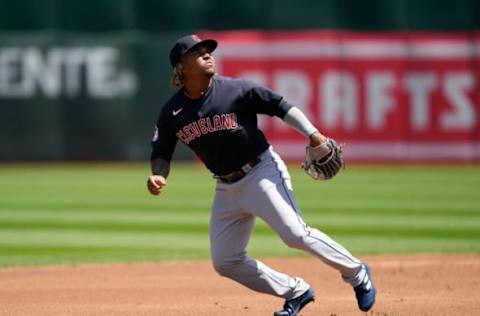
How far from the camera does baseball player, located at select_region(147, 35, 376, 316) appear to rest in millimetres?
6215

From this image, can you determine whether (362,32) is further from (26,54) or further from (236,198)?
(236,198)

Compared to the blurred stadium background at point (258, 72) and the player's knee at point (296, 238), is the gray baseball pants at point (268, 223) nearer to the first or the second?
the player's knee at point (296, 238)

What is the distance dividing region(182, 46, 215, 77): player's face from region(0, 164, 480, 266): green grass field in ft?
13.2

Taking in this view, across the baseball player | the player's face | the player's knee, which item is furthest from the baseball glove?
the player's face

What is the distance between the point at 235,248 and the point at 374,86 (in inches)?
563

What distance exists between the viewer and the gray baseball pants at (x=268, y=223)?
621 centimetres

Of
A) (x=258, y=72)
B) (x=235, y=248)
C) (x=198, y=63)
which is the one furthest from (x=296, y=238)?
(x=258, y=72)

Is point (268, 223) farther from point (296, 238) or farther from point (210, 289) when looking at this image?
point (210, 289)

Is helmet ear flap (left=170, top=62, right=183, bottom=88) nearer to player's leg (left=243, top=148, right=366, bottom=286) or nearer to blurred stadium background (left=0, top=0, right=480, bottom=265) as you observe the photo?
player's leg (left=243, top=148, right=366, bottom=286)

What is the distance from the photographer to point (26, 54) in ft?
66.9

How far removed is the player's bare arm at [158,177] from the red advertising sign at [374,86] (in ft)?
45.4

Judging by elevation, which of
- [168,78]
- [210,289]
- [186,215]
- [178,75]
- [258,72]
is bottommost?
[168,78]

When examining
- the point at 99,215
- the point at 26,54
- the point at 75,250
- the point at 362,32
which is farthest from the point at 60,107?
the point at 75,250

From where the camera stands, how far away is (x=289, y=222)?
6.19 meters
